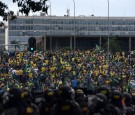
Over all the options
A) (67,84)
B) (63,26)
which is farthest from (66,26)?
(67,84)

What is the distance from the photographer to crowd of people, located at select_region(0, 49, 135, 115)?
12.1m

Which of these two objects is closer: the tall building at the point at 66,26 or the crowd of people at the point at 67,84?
the crowd of people at the point at 67,84

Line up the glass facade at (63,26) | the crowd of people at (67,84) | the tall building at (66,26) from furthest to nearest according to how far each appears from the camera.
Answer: the glass facade at (63,26) → the tall building at (66,26) → the crowd of people at (67,84)

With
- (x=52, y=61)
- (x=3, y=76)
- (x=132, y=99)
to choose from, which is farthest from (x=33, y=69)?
(x=132, y=99)

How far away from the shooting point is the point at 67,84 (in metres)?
28.1

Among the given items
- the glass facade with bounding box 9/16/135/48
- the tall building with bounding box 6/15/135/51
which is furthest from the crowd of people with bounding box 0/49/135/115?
the glass facade with bounding box 9/16/135/48

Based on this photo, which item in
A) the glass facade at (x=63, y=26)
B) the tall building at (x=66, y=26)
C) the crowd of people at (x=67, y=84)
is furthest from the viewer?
the glass facade at (x=63, y=26)

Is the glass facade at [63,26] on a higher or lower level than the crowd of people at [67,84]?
higher

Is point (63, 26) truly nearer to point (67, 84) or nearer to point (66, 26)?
point (66, 26)

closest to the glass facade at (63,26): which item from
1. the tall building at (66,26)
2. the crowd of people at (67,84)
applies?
the tall building at (66,26)

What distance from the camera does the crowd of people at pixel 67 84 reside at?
39.8ft

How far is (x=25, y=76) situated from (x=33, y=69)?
3907 millimetres

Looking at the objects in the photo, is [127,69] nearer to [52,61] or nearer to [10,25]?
[52,61]

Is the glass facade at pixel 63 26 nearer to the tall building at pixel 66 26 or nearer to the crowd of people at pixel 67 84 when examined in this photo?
the tall building at pixel 66 26
